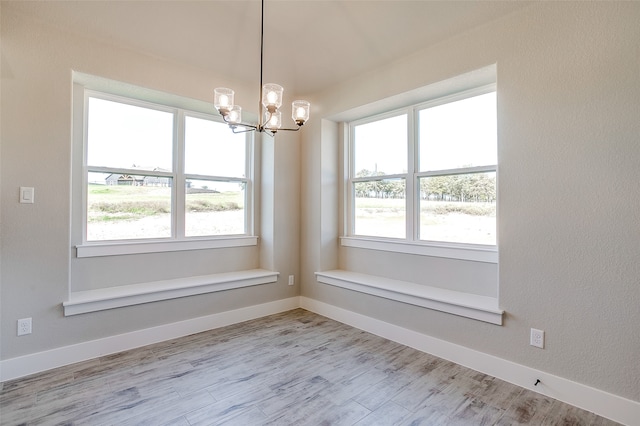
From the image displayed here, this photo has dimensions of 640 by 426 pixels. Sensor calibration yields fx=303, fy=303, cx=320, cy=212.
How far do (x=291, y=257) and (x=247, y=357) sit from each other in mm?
1574

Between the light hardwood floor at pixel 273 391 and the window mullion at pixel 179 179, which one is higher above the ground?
the window mullion at pixel 179 179

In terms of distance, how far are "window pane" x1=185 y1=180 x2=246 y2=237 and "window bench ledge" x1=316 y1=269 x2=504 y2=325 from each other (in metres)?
1.32

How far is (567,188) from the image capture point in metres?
2.07

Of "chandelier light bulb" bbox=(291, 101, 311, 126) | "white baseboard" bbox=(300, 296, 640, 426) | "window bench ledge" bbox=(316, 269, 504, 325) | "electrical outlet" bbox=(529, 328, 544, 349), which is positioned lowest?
"white baseboard" bbox=(300, 296, 640, 426)

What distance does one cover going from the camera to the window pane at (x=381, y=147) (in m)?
3.51

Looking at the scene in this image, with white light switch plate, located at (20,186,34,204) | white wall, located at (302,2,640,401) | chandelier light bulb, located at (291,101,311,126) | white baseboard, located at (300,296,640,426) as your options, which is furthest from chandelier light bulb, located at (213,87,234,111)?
white baseboard, located at (300,296,640,426)

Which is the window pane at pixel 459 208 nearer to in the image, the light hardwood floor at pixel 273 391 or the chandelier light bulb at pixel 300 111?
the light hardwood floor at pixel 273 391

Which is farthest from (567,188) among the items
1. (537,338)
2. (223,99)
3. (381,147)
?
(223,99)

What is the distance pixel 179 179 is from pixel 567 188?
3.61 m

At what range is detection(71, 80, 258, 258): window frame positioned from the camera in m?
2.85

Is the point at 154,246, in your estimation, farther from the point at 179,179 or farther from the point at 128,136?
the point at 128,136

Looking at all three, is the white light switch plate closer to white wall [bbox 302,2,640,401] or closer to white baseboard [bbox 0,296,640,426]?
Result: white baseboard [bbox 0,296,640,426]

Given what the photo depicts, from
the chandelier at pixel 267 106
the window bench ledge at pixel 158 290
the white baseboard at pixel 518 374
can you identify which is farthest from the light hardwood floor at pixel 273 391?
the chandelier at pixel 267 106

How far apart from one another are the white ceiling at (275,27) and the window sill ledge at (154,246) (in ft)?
6.15
